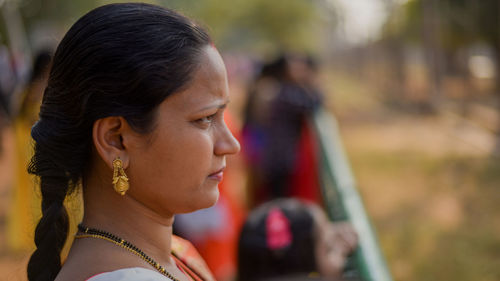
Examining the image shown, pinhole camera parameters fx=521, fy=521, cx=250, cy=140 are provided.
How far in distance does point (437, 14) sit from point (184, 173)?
964 cm

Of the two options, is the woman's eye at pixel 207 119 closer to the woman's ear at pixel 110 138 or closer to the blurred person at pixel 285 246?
the woman's ear at pixel 110 138

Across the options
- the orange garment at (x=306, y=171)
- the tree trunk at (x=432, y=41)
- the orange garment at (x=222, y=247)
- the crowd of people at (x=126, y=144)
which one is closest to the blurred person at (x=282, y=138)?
the orange garment at (x=306, y=171)

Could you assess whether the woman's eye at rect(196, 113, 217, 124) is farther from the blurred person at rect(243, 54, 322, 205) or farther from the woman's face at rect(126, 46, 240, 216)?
the blurred person at rect(243, 54, 322, 205)

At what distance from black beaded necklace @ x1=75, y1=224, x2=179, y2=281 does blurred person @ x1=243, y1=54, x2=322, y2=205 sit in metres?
3.44

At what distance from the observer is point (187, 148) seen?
896 mm

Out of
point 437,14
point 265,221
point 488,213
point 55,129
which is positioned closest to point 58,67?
point 55,129

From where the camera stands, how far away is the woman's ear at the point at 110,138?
0.88 metres

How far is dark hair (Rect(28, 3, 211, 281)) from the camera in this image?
0.86 meters

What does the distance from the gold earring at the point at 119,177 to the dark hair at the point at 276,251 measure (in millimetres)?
1123

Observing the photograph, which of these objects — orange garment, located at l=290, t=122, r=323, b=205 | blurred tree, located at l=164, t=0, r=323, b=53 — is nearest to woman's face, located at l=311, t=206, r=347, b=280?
orange garment, located at l=290, t=122, r=323, b=205

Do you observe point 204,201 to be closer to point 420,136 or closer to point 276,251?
point 276,251

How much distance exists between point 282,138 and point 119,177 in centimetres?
354

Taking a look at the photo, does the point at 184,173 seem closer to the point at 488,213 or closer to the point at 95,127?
the point at 95,127

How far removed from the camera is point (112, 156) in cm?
89
